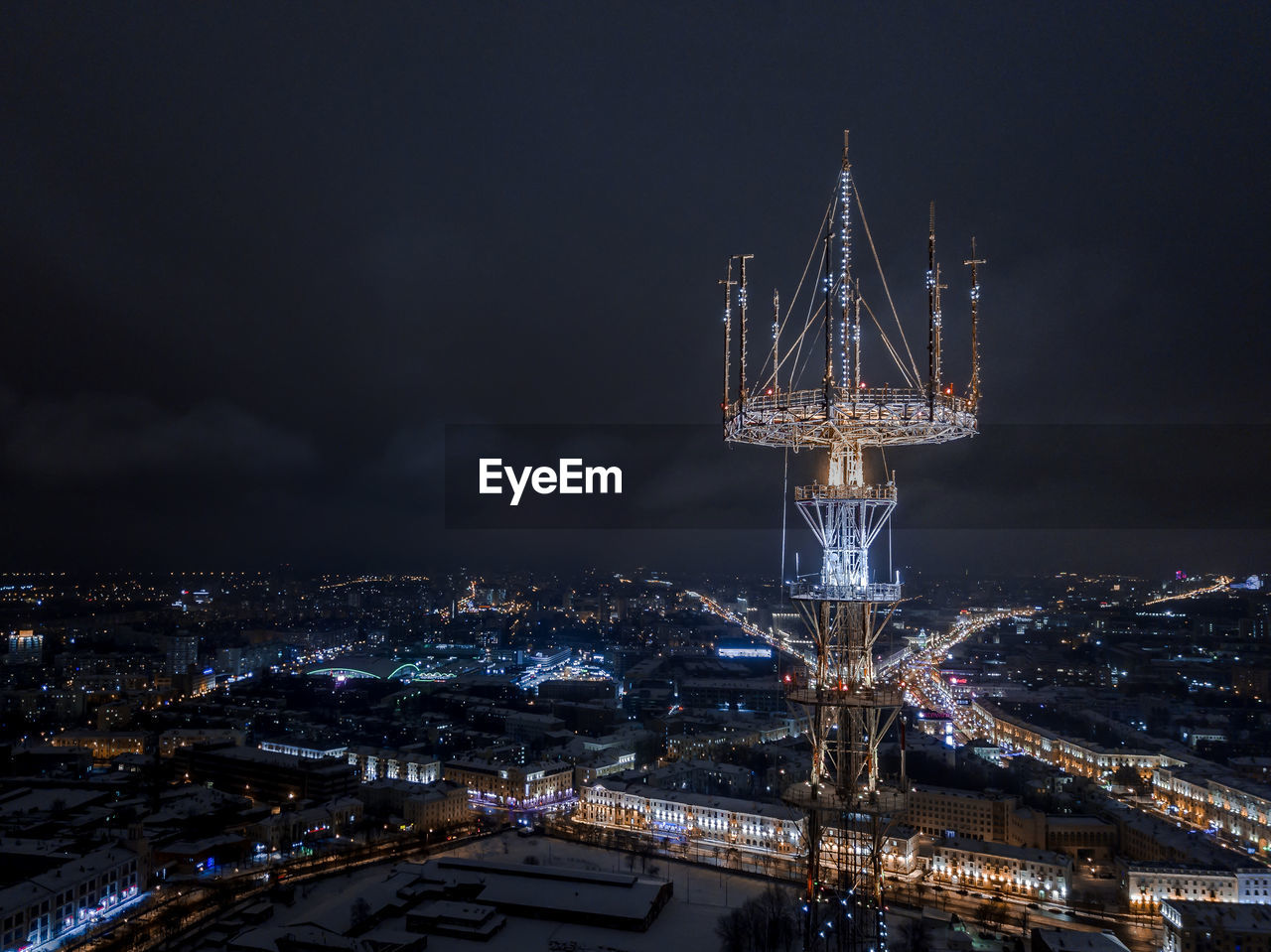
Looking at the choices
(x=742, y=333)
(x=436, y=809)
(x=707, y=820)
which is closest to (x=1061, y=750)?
(x=707, y=820)

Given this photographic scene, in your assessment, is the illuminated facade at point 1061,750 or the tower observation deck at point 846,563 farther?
the illuminated facade at point 1061,750

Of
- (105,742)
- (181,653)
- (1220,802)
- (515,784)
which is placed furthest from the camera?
(181,653)

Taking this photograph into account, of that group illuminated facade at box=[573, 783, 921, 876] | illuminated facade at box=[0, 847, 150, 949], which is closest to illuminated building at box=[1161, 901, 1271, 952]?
illuminated facade at box=[573, 783, 921, 876]

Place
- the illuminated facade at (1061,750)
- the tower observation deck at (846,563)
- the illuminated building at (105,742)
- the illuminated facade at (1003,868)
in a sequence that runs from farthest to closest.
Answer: the illuminated building at (105,742) → the illuminated facade at (1061,750) → the illuminated facade at (1003,868) → the tower observation deck at (846,563)

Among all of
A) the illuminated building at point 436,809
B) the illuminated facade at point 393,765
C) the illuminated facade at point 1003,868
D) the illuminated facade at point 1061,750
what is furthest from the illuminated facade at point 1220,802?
the illuminated facade at point 393,765

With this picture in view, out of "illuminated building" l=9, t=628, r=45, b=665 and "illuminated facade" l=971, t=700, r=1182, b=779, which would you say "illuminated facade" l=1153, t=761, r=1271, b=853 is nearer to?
"illuminated facade" l=971, t=700, r=1182, b=779

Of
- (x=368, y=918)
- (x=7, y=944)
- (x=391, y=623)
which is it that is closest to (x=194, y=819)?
(x=7, y=944)

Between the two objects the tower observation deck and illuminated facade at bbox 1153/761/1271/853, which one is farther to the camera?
illuminated facade at bbox 1153/761/1271/853

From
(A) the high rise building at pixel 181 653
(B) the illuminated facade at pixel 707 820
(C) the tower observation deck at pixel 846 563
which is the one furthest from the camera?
(A) the high rise building at pixel 181 653

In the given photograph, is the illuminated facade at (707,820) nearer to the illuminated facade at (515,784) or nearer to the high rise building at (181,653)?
the illuminated facade at (515,784)

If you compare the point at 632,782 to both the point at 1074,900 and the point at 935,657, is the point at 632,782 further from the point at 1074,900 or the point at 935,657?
the point at 935,657

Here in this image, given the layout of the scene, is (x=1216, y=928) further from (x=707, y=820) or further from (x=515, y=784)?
(x=515, y=784)
